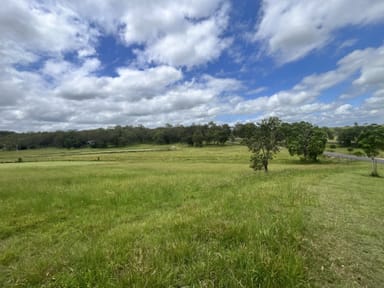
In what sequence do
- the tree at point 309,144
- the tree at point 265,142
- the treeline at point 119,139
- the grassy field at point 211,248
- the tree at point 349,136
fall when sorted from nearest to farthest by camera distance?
the grassy field at point 211,248
the tree at point 265,142
the tree at point 309,144
the tree at point 349,136
the treeline at point 119,139

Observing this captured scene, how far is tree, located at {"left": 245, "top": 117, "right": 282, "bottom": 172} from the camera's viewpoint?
101 ft

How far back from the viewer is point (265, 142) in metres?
31.0

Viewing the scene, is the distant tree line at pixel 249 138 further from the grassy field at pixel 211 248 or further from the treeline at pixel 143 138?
the grassy field at pixel 211 248

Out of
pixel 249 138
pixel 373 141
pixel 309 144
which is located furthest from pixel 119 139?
pixel 373 141

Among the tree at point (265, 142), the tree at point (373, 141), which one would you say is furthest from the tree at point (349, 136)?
the tree at point (265, 142)

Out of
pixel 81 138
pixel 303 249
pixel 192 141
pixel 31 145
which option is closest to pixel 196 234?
pixel 303 249

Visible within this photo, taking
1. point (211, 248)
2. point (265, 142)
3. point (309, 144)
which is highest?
point (265, 142)

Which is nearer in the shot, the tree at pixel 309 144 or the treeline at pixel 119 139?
the tree at pixel 309 144

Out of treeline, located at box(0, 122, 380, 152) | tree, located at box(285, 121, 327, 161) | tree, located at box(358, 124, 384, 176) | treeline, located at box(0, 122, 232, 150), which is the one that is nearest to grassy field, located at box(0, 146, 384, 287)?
tree, located at box(358, 124, 384, 176)

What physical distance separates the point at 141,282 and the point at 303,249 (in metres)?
3.06

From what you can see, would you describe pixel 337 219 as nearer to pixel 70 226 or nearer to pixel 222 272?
pixel 222 272

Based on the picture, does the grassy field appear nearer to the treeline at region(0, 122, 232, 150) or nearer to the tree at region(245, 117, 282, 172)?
the tree at region(245, 117, 282, 172)

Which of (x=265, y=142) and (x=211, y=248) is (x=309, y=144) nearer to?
(x=265, y=142)

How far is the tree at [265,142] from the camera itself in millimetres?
30703
